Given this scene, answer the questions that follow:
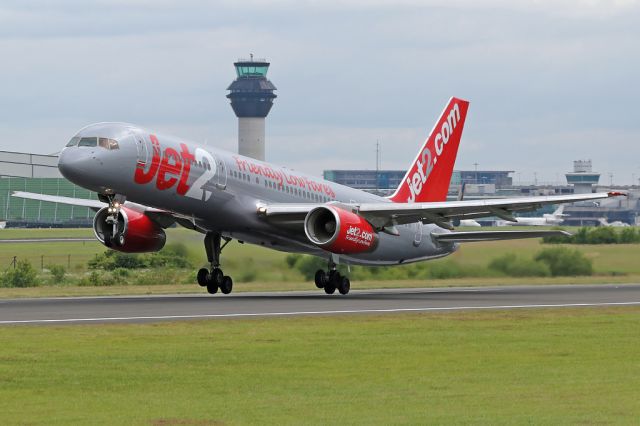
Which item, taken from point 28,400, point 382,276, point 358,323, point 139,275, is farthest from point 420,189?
point 28,400

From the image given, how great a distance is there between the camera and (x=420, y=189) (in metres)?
48.0

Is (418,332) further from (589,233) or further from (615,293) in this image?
(589,233)

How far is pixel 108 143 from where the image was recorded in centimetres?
3553

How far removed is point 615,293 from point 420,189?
8.92 m

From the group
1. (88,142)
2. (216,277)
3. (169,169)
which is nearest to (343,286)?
(216,277)

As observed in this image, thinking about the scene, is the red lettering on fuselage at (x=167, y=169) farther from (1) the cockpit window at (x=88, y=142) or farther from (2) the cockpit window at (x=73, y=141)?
(2) the cockpit window at (x=73, y=141)

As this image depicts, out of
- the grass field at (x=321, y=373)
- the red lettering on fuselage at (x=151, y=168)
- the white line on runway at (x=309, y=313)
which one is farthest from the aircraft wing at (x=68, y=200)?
the grass field at (x=321, y=373)

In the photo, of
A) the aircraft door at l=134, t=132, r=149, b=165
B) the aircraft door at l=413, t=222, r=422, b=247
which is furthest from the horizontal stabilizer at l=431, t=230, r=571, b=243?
the aircraft door at l=134, t=132, r=149, b=165

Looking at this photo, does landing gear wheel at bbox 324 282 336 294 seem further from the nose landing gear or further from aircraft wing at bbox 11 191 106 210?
the nose landing gear

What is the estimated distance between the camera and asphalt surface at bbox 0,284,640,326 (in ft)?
101

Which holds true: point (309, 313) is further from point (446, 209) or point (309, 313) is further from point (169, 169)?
point (446, 209)

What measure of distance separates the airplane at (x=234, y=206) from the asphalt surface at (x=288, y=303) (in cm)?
174

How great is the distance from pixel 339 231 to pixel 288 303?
2.84 metres

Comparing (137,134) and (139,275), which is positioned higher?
(137,134)
